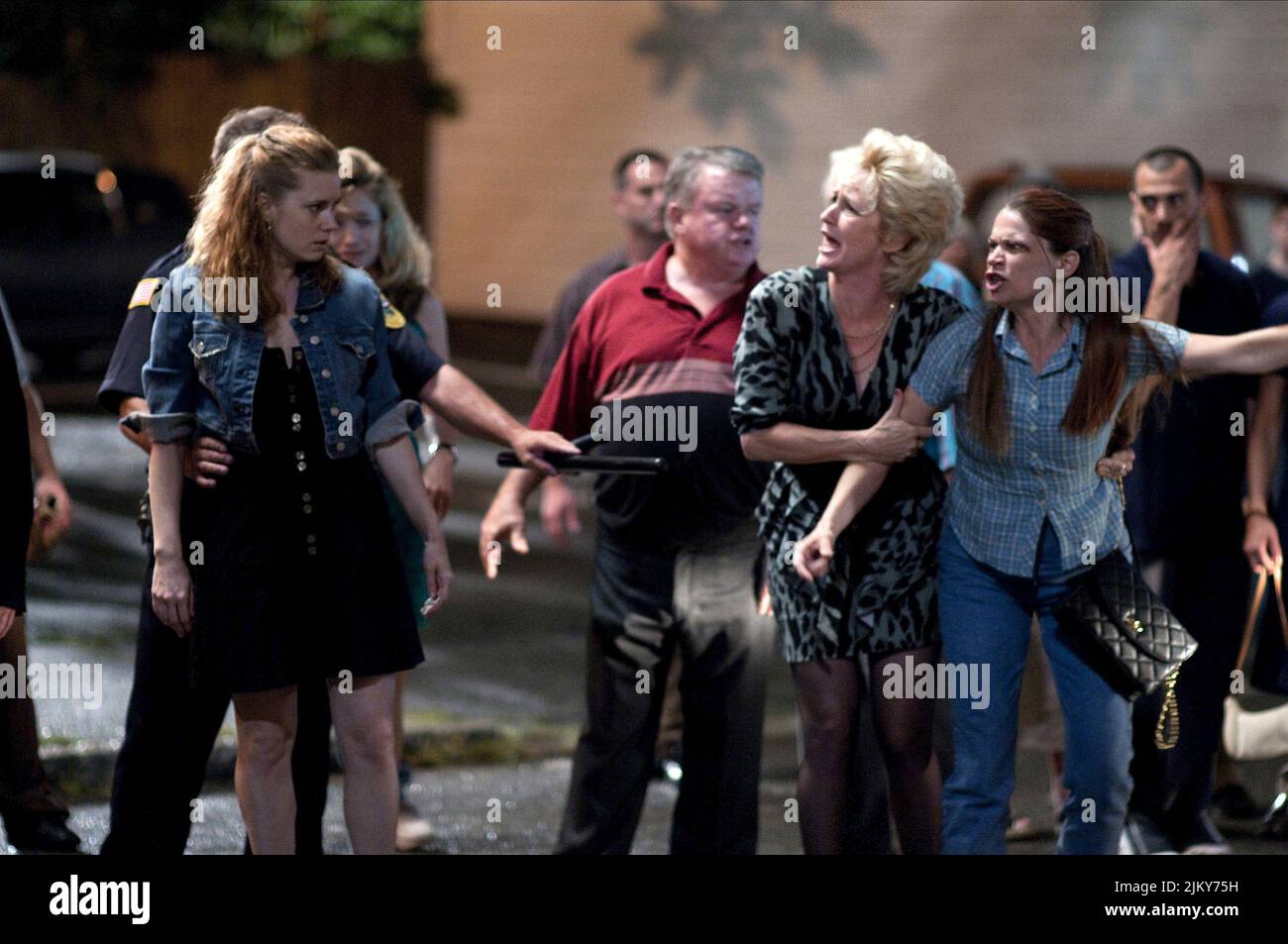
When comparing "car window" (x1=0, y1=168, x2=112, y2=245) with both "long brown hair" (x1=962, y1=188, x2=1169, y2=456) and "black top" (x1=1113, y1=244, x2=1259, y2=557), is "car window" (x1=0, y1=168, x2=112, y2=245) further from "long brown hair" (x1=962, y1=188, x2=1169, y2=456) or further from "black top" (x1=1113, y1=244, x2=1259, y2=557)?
"long brown hair" (x1=962, y1=188, x2=1169, y2=456)

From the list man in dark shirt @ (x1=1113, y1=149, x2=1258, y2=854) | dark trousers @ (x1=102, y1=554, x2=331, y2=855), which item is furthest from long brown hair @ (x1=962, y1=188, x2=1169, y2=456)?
dark trousers @ (x1=102, y1=554, x2=331, y2=855)

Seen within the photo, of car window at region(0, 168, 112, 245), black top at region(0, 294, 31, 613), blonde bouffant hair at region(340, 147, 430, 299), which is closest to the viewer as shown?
black top at region(0, 294, 31, 613)

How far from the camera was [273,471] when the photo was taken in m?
A: 4.71

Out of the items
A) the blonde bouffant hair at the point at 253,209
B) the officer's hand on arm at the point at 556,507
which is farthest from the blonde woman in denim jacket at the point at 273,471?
the officer's hand on arm at the point at 556,507

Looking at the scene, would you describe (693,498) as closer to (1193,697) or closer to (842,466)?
(842,466)

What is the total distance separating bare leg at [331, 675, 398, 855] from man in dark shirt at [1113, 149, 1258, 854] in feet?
7.92

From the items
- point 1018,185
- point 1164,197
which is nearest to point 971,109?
point 1018,185

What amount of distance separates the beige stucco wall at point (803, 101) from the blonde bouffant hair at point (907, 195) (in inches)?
450

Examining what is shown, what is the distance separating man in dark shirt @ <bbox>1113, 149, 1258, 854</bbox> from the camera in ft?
19.7

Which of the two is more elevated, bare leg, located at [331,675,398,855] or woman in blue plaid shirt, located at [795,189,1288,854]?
woman in blue plaid shirt, located at [795,189,1288,854]

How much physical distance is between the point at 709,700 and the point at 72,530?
7.22 meters

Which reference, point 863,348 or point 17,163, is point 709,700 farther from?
point 17,163

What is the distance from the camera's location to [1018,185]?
12.0m

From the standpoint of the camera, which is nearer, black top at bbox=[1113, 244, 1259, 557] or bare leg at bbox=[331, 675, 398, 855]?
bare leg at bbox=[331, 675, 398, 855]
